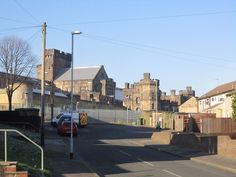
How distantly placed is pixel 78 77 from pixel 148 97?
23834mm

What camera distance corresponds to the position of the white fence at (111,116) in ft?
365

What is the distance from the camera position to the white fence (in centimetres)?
11131

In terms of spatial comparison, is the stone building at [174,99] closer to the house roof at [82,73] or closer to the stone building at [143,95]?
the stone building at [143,95]

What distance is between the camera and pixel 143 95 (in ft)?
504

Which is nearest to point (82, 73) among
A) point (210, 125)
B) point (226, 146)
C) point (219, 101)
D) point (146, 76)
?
point (146, 76)

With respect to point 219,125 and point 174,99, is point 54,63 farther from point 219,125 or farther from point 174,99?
point 219,125

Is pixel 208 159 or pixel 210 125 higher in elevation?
pixel 210 125

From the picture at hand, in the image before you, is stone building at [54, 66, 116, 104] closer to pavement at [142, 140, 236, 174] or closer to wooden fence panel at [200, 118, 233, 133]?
wooden fence panel at [200, 118, 233, 133]

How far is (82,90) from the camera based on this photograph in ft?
505

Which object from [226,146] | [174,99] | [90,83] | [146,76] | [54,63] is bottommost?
[226,146]

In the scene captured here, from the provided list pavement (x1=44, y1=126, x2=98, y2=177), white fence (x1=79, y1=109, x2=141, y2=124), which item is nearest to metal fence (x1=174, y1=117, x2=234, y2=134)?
pavement (x1=44, y1=126, x2=98, y2=177)

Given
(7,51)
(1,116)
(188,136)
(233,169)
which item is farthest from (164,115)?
(233,169)

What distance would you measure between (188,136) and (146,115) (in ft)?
236

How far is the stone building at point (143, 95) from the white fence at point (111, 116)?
1007 inches
